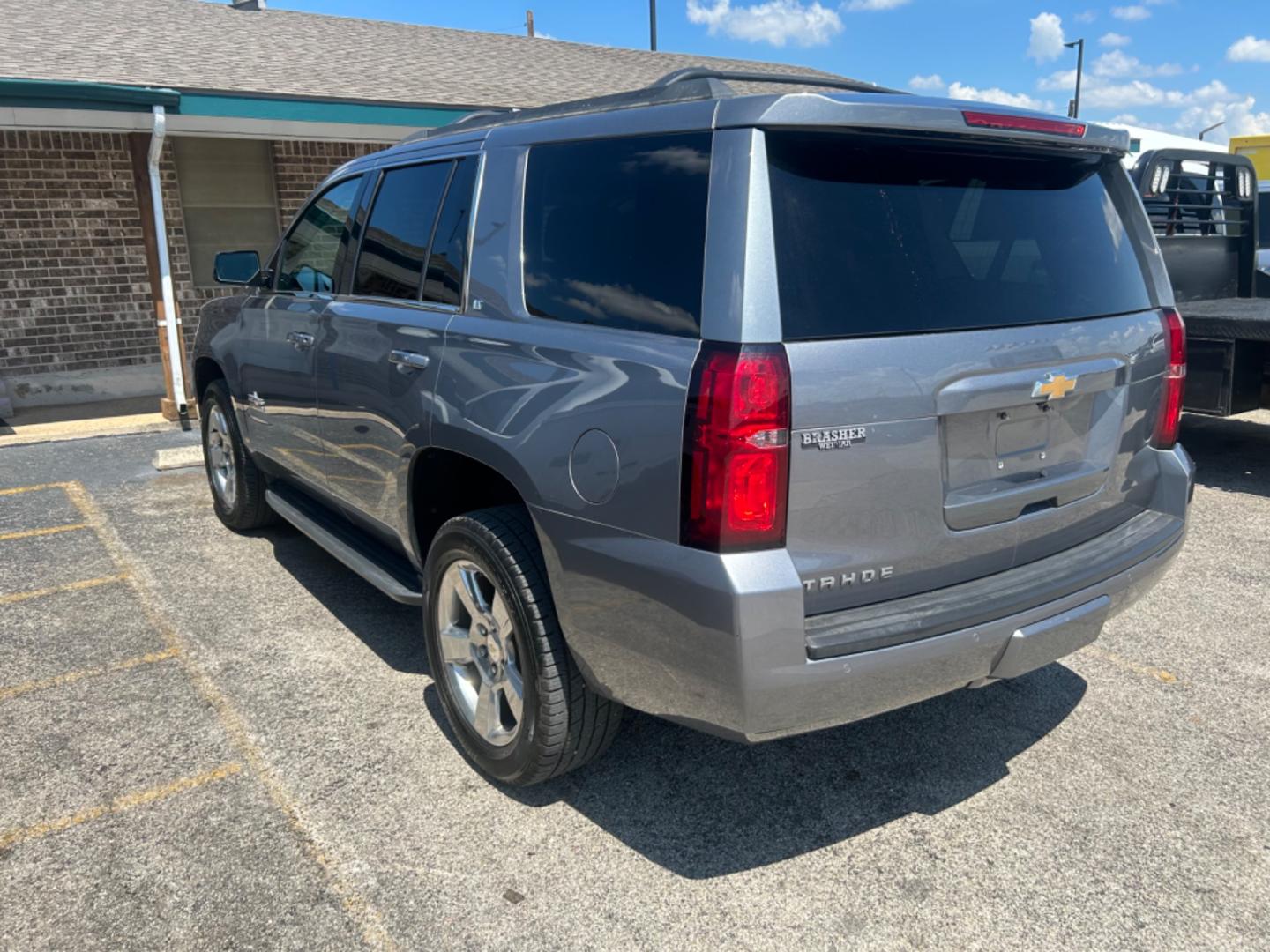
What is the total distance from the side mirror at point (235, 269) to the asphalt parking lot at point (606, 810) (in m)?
1.73

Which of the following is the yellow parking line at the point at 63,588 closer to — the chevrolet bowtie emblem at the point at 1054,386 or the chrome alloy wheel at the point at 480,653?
the chrome alloy wheel at the point at 480,653

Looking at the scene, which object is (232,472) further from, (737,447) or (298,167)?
(298,167)

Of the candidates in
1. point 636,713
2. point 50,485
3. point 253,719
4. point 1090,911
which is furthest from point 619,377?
point 50,485

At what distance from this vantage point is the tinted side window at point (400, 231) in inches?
143

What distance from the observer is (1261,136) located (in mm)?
16109

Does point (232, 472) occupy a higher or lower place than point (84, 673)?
higher

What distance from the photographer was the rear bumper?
2320 mm

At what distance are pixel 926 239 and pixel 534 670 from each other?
1.60m

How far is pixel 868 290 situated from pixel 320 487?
9.48ft

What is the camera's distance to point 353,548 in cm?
419

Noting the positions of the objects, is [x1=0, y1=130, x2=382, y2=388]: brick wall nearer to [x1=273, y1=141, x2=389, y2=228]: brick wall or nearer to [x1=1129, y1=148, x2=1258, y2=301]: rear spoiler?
[x1=273, y1=141, x2=389, y2=228]: brick wall

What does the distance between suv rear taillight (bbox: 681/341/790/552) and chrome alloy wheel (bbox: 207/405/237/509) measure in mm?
4052

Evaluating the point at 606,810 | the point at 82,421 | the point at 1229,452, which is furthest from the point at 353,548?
the point at 82,421

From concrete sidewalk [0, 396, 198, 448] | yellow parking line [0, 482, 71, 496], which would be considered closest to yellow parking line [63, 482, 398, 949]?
yellow parking line [0, 482, 71, 496]
